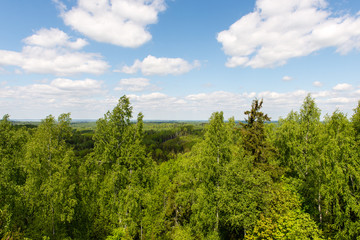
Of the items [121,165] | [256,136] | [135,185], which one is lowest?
[135,185]

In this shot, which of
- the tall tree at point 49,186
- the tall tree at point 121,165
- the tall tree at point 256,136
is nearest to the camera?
the tall tree at point 49,186

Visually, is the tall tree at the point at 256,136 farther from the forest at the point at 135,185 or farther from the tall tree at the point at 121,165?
the tall tree at the point at 121,165

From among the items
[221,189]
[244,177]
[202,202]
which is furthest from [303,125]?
[202,202]

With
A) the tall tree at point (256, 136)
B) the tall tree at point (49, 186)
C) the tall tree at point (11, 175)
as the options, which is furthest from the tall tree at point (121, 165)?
the tall tree at point (256, 136)

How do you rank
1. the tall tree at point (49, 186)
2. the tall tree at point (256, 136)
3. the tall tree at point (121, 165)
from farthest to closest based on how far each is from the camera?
the tall tree at point (256, 136), the tall tree at point (121, 165), the tall tree at point (49, 186)

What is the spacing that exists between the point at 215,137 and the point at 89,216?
1520cm

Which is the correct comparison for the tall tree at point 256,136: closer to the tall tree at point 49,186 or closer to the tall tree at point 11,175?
the tall tree at point 49,186

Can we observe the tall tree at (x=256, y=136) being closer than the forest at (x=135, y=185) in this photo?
No

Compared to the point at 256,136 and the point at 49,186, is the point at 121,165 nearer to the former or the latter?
the point at 49,186

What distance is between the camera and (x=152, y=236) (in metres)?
25.6

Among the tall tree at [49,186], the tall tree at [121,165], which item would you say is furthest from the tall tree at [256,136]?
the tall tree at [49,186]

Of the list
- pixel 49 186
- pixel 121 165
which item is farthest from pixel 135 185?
pixel 49 186

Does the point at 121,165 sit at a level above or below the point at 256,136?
below

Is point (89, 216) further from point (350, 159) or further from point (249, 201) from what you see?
point (350, 159)
